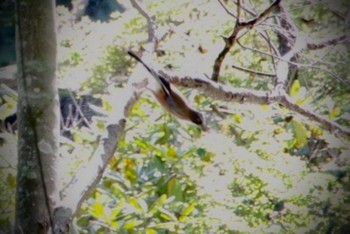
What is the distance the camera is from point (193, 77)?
86 cm

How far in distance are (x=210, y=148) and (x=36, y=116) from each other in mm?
841

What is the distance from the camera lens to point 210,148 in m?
1.32

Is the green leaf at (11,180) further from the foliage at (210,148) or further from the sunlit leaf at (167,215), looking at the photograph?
the sunlit leaf at (167,215)

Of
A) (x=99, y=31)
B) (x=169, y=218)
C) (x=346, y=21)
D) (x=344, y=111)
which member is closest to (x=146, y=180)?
(x=169, y=218)

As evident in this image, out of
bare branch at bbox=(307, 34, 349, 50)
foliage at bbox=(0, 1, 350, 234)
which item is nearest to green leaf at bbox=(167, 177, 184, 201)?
foliage at bbox=(0, 1, 350, 234)

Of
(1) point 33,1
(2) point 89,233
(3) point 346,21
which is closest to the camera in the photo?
(1) point 33,1

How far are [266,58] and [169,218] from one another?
0.71m

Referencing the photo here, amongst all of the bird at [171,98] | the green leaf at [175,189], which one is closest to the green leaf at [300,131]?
the green leaf at [175,189]

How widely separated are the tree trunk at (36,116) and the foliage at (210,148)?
34cm

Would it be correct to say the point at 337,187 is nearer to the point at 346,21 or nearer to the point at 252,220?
the point at 252,220

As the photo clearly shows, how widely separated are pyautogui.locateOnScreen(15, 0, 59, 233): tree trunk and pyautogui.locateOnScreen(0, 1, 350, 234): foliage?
1.11ft

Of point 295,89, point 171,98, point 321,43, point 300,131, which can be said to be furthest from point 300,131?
point 171,98

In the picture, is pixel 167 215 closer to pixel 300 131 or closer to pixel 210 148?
pixel 210 148

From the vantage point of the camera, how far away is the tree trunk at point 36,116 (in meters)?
0.53
